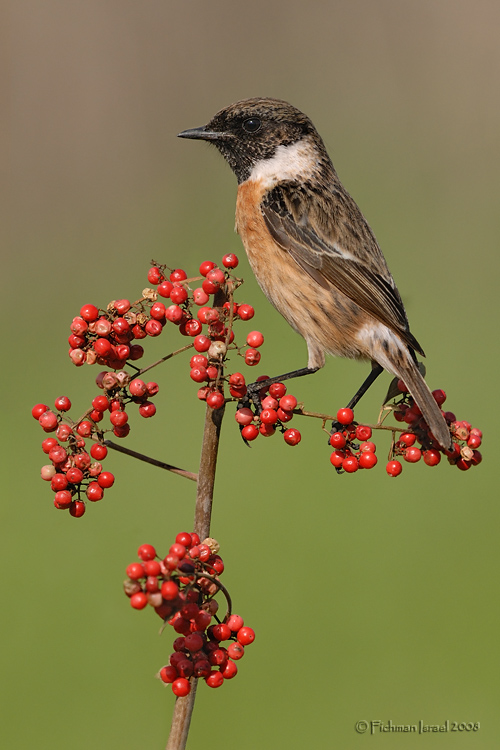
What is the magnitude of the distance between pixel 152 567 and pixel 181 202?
28.5 ft

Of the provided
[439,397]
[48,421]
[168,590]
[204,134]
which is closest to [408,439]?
[439,397]

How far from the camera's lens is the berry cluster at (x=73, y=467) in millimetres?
2549

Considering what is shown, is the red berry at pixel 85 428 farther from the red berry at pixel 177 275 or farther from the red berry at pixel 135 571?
the red berry at pixel 135 571

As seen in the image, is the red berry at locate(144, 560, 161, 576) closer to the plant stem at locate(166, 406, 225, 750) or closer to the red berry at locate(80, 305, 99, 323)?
the plant stem at locate(166, 406, 225, 750)

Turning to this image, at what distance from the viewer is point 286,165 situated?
16.5 ft

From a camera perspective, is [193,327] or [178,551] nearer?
[178,551]

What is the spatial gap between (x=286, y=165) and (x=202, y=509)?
3.19m

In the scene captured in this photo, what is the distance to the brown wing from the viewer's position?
463 centimetres

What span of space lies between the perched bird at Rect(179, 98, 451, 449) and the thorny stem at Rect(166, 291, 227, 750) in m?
2.09

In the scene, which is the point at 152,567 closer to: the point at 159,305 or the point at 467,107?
the point at 159,305

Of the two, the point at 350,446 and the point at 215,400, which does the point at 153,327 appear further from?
the point at 350,446

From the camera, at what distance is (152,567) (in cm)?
199

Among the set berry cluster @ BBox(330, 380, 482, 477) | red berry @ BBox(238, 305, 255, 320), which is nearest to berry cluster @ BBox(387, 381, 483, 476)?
berry cluster @ BBox(330, 380, 482, 477)

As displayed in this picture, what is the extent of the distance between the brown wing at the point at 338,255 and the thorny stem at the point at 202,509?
2313 mm
